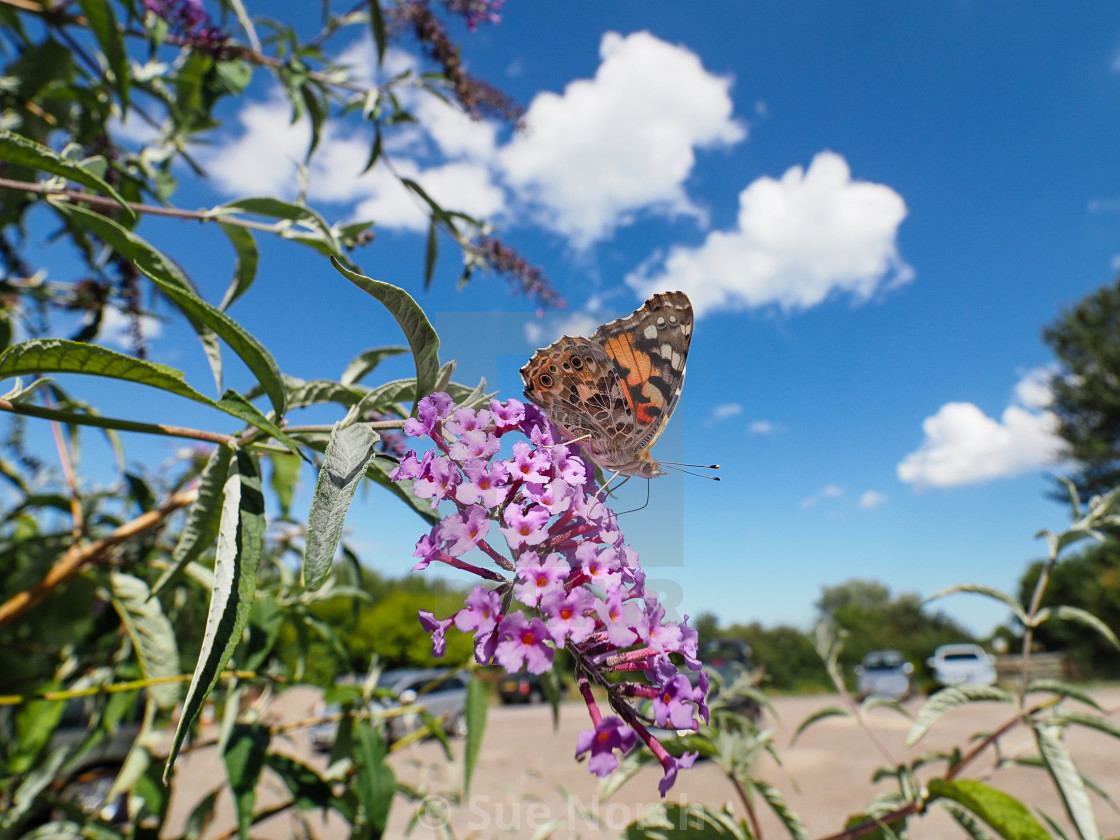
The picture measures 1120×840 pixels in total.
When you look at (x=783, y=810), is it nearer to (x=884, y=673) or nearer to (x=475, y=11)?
(x=475, y=11)

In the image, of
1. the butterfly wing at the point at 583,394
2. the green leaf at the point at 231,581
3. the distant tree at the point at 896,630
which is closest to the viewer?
the green leaf at the point at 231,581

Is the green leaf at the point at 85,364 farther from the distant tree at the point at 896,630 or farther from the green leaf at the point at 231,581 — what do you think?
the distant tree at the point at 896,630

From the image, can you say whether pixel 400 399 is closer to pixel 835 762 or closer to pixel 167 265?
pixel 167 265

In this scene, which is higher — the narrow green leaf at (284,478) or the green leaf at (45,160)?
the green leaf at (45,160)

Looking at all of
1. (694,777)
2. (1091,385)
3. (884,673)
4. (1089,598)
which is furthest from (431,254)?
(1091,385)

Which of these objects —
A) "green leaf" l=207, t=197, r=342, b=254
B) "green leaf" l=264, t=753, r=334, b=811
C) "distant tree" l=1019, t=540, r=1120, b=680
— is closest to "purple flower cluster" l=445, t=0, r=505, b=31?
"green leaf" l=207, t=197, r=342, b=254

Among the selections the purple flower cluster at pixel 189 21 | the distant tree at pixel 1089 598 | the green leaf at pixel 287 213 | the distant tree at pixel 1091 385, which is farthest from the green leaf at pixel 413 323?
the distant tree at pixel 1091 385
